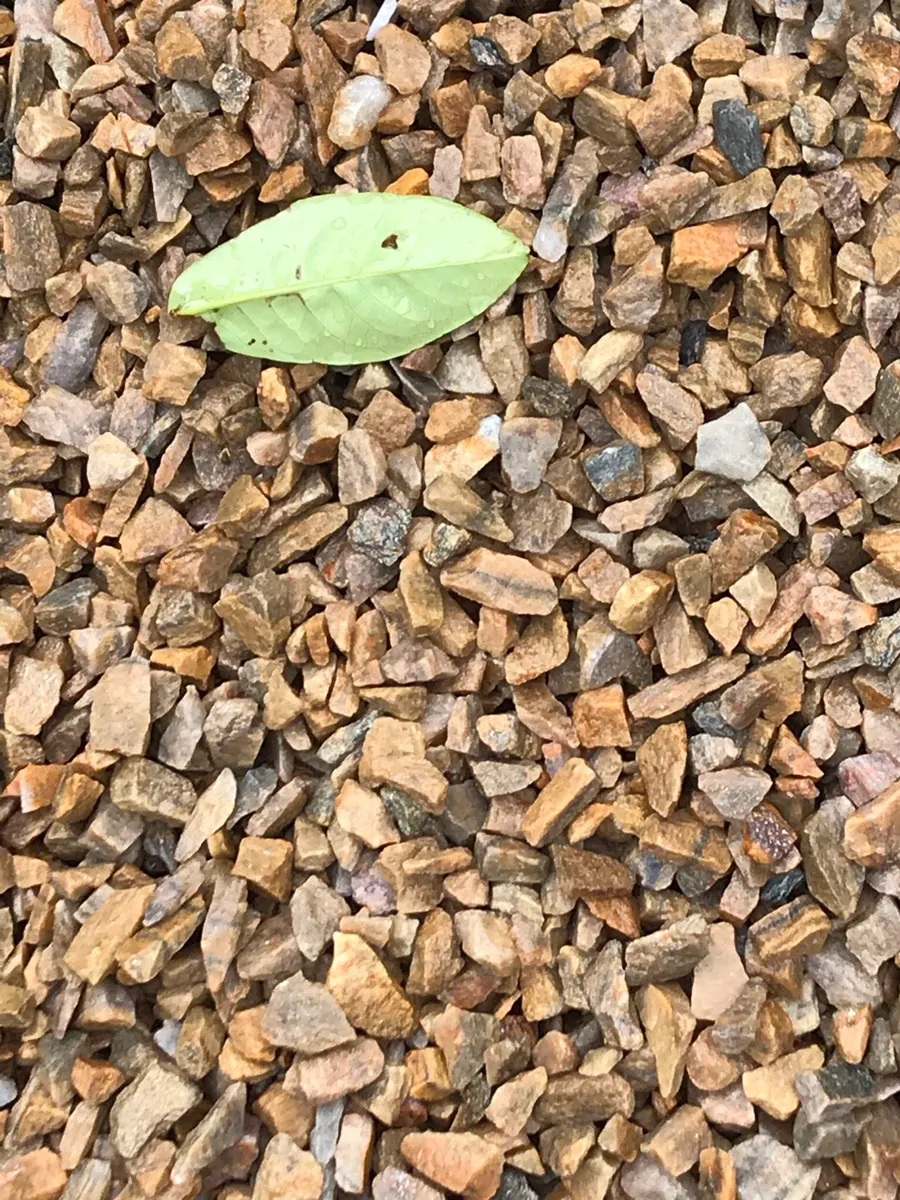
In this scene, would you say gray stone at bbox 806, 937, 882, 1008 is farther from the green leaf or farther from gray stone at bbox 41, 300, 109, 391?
gray stone at bbox 41, 300, 109, 391

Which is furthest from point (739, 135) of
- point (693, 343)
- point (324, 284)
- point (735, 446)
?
point (324, 284)

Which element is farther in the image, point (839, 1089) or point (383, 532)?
point (383, 532)

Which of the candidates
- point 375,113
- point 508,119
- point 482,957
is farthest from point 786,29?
point 482,957

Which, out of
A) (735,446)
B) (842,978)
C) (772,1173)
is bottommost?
(772,1173)

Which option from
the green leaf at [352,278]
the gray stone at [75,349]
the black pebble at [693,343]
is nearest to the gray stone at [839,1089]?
the black pebble at [693,343]

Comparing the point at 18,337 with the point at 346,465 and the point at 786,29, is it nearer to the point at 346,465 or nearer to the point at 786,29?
the point at 346,465

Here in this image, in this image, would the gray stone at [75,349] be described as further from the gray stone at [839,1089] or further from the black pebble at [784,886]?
the gray stone at [839,1089]

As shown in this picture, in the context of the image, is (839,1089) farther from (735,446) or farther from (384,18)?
(384,18)

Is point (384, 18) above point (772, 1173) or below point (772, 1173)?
above
